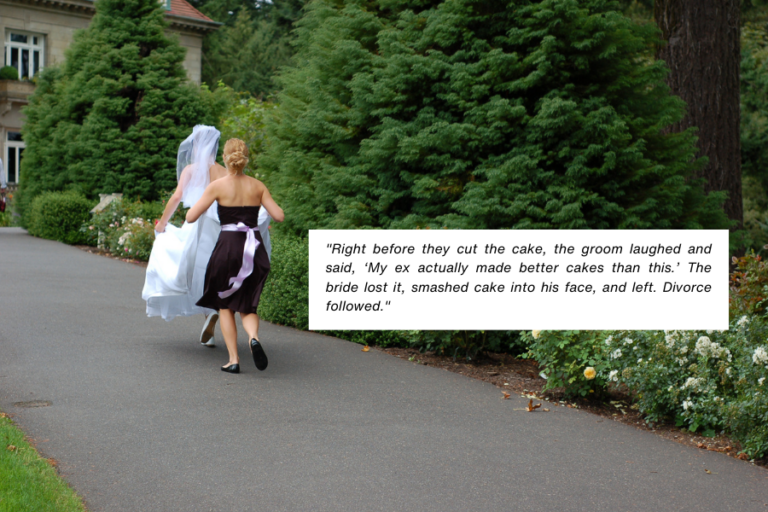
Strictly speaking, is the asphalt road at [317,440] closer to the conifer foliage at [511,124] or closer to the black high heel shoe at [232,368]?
the black high heel shoe at [232,368]

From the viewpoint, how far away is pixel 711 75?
11.7 meters

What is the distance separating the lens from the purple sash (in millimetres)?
6848

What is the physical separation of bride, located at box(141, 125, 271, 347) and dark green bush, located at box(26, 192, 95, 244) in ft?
39.3

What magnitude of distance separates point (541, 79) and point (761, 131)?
11296 millimetres

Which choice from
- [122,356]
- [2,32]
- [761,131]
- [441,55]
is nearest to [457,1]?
[441,55]

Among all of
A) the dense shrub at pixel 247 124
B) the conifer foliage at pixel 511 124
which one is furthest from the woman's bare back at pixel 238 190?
the dense shrub at pixel 247 124

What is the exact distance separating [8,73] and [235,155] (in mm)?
35205

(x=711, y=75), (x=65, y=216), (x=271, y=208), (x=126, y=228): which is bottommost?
(x=126, y=228)

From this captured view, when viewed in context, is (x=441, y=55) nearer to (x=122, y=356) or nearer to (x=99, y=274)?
(x=122, y=356)

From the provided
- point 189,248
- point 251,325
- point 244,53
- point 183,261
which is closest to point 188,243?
point 189,248

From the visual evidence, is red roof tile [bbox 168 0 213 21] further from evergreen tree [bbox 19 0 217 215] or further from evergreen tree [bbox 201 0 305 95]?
evergreen tree [bbox 19 0 217 215]

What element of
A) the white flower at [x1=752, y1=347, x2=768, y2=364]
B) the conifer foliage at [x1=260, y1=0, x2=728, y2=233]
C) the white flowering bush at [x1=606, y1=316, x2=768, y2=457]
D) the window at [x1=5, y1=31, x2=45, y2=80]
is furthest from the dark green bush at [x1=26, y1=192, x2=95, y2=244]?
the window at [x1=5, y1=31, x2=45, y2=80]

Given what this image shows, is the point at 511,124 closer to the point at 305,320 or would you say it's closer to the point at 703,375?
the point at 305,320

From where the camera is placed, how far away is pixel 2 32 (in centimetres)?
3678
